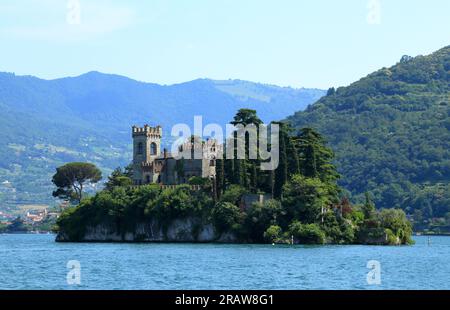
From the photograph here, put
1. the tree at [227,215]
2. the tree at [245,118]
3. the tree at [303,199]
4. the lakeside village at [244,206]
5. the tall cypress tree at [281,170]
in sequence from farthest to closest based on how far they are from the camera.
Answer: the tree at [245,118] → the tree at [227,215] → the tall cypress tree at [281,170] → the lakeside village at [244,206] → the tree at [303,199]

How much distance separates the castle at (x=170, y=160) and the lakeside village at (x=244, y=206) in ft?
0.50

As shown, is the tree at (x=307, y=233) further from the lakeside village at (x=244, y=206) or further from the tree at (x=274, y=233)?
the tree at (x=274, y=233)

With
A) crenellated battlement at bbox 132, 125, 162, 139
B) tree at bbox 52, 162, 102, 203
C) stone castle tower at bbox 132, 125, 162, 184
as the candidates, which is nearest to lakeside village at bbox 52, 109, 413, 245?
stone castle tower at bbox 132, 125, 162, 184

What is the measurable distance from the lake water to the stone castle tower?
2630cm

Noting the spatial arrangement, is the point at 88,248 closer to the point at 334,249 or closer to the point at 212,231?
the point at 212,231

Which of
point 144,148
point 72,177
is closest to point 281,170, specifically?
point 144,148

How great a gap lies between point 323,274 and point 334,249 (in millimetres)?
23127

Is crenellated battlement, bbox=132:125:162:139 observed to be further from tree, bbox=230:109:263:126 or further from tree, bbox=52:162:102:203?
tree, bbox=230:109:263:126

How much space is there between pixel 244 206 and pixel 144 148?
23.4m

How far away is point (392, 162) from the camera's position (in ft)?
646

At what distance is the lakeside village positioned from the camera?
9219 centimetres

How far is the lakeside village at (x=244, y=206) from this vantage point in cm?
9219

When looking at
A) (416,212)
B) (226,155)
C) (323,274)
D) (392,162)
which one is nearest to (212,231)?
(226,155)

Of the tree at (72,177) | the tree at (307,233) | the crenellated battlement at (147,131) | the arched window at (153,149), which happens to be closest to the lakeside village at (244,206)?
the tree at (307,233)
